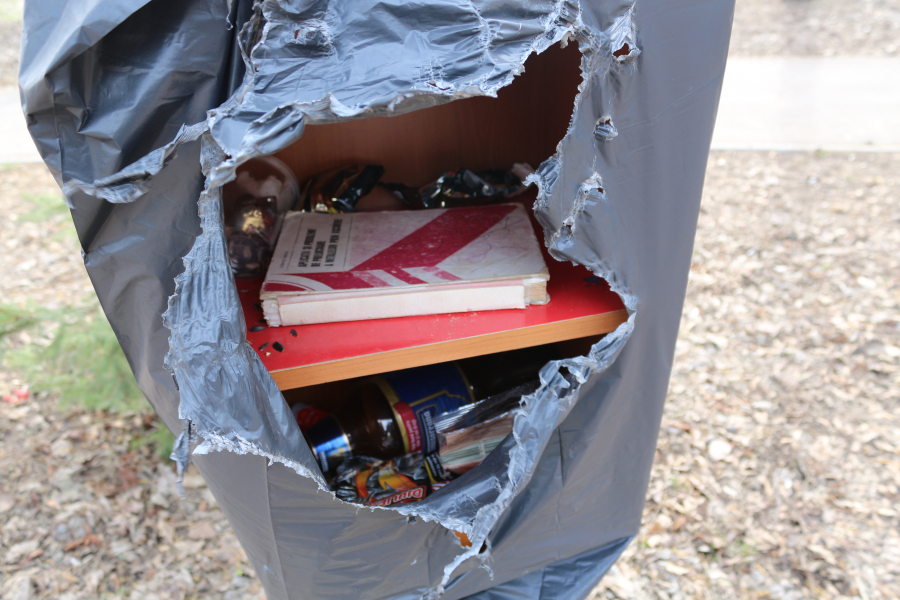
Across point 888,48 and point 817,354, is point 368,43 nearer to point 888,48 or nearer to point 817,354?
point 817,354

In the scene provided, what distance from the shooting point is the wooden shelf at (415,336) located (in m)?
0.70

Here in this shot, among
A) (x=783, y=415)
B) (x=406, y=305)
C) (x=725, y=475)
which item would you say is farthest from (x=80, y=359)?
(x=783, y=415)

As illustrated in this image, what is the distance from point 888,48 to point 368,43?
4099 millimetres

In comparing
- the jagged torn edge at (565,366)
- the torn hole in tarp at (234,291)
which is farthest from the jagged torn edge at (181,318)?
the jagged torn edge at (565,366)

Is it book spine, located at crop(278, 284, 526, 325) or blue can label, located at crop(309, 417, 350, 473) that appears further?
blue can label, located at crop(309, 417, 350, 473)

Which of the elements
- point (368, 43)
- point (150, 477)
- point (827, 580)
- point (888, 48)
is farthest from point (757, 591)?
point (888, 48)

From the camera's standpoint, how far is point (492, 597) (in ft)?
3.29

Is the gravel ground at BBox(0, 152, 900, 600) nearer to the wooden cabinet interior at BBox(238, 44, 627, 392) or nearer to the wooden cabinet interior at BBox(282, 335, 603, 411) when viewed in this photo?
the wooden cabinet interior at BBox(282, 335, 603, 411)

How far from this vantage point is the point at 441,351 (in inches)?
28.5

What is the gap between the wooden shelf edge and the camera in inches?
27.4

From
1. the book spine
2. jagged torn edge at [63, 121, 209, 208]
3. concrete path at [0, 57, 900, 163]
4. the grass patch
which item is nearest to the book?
the book spine

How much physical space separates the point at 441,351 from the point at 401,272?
0.12 metres

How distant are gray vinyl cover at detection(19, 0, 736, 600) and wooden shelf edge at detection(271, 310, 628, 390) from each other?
0.15 feet

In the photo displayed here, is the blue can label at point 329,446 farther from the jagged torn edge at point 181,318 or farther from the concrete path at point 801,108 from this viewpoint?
the concrete path at point 801,108
